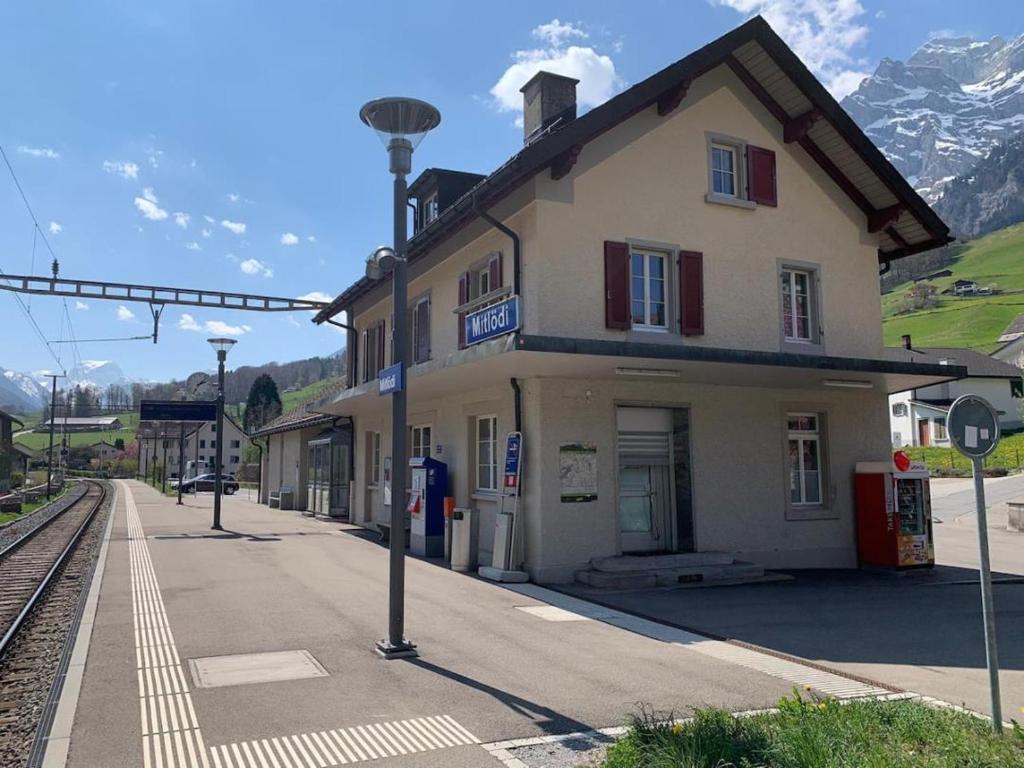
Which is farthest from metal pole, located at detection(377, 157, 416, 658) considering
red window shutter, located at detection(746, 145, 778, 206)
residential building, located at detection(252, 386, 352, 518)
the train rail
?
residential building, located at detection(252, 386, 352, 518)

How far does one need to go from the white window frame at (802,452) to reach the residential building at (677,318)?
38 mm

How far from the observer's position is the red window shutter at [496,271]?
12820 millimetres

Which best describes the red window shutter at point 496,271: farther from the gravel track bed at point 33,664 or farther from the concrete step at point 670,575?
the gravel track bed at point 33,664

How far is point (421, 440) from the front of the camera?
1723 centimetres

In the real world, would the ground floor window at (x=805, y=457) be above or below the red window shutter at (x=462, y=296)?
below

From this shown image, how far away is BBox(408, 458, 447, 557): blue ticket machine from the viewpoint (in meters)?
14.6

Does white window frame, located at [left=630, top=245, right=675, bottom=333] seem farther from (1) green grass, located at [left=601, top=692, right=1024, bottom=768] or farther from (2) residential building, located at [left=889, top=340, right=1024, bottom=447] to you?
(2) residential building, located at [left=889, top=340, right=1024, bottom=447]

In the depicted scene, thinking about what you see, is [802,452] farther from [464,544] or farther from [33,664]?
[33,664]

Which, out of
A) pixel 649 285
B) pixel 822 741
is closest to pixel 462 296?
pixel 649 285

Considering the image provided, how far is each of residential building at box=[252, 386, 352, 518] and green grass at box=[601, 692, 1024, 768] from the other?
17.1m

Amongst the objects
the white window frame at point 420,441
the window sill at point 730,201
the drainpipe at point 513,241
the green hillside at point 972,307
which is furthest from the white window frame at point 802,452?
the green hillside at point 972,307

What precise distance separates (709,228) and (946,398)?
5639cm

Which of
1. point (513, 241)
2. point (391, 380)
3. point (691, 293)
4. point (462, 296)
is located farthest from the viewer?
point (462, 296)

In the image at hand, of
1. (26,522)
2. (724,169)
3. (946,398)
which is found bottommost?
(26,522)
